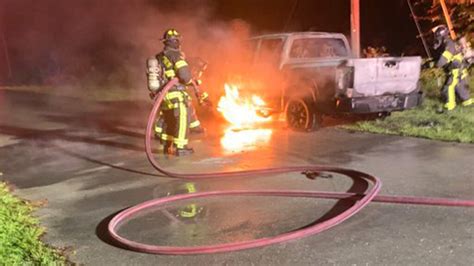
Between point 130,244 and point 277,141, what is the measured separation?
189 inches

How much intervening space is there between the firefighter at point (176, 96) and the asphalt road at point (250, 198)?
1.26 feet

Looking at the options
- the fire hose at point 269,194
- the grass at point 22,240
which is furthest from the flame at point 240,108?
the grass at point 22,240

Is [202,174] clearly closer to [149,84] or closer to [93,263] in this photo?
[149,84]

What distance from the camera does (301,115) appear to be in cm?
927

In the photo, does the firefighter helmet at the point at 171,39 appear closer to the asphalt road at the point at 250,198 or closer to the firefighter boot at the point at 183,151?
the firefighter boot at the point at 183,151

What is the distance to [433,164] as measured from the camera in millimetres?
6598

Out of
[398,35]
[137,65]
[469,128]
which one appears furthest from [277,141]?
[137,65]

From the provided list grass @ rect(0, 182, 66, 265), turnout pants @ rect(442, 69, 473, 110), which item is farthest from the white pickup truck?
grass @ rect(0, 182, 66, 265)

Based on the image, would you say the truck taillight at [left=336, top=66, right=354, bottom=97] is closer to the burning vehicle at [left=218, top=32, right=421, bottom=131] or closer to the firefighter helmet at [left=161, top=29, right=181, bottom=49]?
the burning vehicle at [left=218, top=32, right=421, bottom=131]

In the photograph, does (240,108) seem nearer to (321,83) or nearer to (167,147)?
(321,83)

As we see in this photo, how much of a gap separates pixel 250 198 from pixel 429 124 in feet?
15.3

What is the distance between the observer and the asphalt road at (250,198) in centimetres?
408

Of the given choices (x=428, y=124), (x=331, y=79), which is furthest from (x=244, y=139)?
(x=428, y=124)

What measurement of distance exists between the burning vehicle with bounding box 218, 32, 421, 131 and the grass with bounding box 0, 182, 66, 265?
4.93m
